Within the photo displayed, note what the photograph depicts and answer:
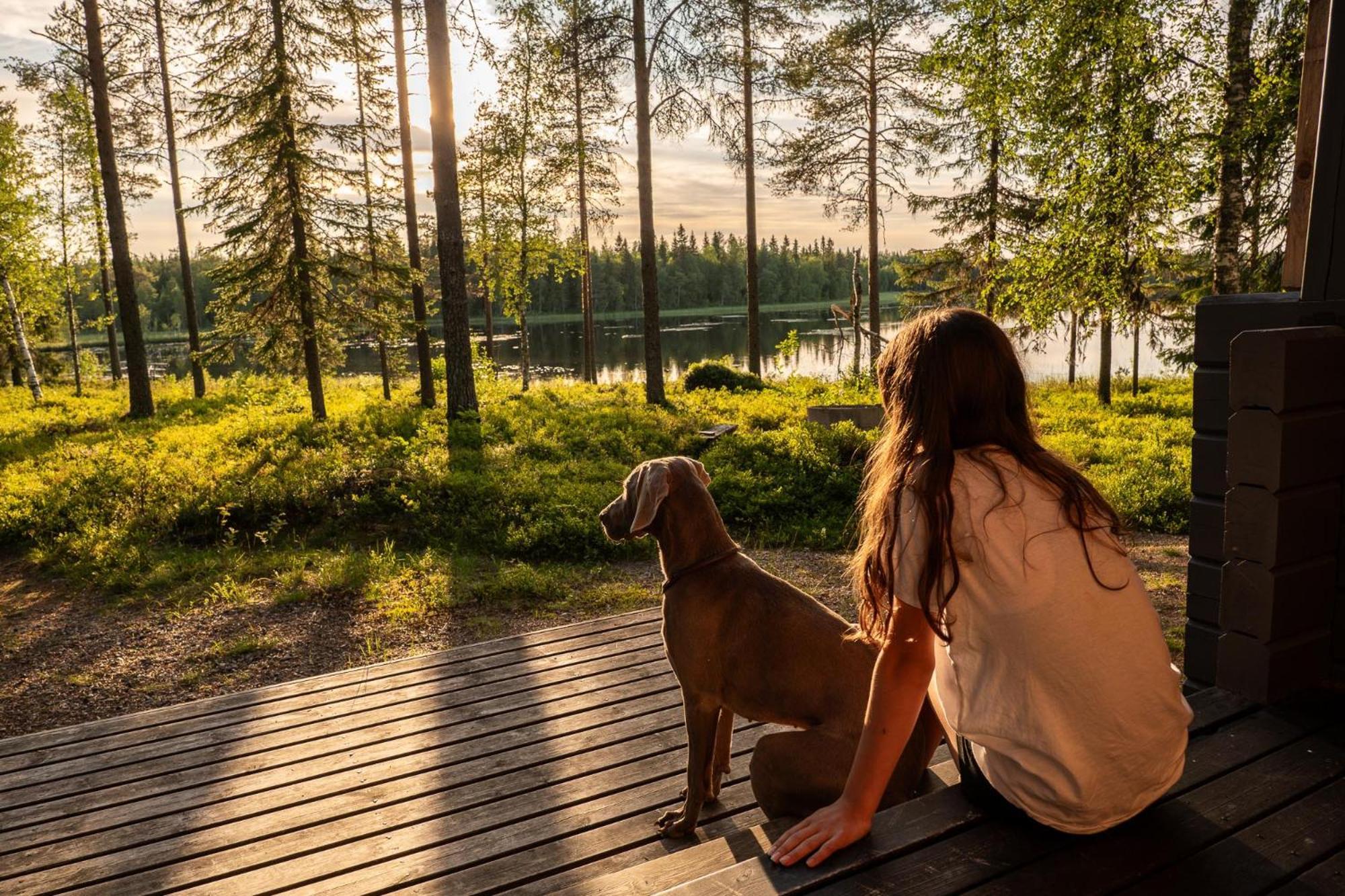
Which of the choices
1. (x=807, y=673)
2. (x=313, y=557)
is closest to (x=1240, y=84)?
(x=807, y=673)

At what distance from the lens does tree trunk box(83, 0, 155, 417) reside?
14.4 meters

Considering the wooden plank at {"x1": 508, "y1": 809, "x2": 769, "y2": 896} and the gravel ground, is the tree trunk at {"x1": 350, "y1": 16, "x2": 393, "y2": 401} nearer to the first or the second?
the gravel ground

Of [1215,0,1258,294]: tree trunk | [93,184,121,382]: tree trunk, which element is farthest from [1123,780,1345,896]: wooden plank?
[93,184,121,382]: tree trunk

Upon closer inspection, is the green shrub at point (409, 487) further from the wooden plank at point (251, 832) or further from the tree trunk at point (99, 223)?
the tree trunk at point (99, 223)

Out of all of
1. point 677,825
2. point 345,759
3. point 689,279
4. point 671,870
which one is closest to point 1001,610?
point 671,870

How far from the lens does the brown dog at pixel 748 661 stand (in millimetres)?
2438

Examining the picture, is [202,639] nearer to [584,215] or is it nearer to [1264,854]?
[1264,854]

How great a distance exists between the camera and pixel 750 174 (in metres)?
19.7

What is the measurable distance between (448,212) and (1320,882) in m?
12.1

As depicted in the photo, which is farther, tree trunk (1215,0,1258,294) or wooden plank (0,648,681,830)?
tree trunk (1215,0,1258,294)

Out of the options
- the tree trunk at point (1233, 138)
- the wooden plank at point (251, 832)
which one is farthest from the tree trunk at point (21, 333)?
the tree trunk at point (1233, 138)

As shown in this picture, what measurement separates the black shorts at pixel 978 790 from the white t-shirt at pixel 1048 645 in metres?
0.13

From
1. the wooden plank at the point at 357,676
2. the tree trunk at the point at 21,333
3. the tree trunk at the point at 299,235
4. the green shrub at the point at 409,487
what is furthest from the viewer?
the tree trunk at the point at 21,333

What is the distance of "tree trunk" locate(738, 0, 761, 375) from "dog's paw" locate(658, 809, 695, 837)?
1658cm
